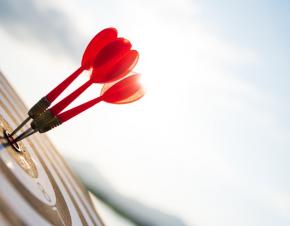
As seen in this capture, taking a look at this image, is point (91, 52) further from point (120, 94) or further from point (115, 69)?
point (120, 94)

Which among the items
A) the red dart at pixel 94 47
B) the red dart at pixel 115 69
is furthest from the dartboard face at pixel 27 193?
the red dart at pixel 94 47

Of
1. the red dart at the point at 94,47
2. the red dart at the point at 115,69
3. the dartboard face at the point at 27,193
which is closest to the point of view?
the dartboard face at the point at 27,193

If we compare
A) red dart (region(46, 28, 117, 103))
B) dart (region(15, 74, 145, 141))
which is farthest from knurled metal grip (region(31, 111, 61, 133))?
red dart (region(46, 28, 117, 103))

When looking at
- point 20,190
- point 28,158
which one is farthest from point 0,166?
point 28,158

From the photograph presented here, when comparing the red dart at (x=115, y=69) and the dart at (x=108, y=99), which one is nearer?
the dart at (x=108, y=99)

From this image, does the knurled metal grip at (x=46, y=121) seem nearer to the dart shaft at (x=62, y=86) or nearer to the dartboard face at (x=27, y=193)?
the dart shaft at (x=62, y=86)

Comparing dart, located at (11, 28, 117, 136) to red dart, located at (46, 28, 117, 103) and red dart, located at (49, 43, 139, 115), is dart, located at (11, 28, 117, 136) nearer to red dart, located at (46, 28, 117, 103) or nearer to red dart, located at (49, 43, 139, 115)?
red dart, located at (46, 28, 117, 103)

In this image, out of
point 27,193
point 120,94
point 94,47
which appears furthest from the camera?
point 94,47

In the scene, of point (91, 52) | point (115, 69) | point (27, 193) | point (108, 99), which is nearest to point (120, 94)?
point (108, 99)
